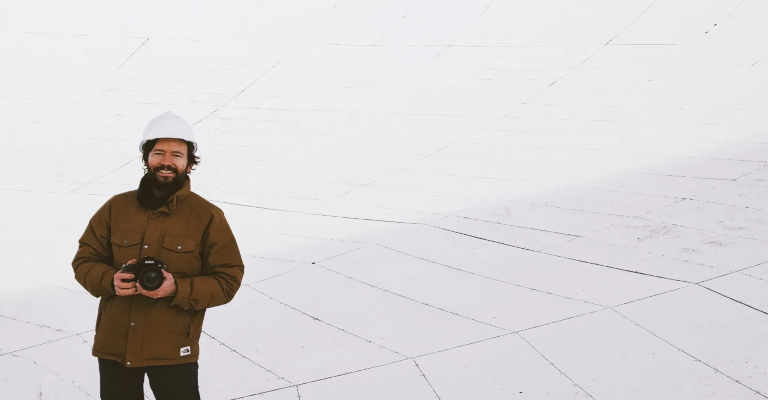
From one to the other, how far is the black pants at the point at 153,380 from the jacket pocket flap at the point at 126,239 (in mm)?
465

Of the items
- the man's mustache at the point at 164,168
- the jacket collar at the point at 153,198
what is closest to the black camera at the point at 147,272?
the jacket collar at the point at 153,198

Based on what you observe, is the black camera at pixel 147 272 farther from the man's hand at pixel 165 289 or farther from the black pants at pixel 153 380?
the black pants at pixel 153 380

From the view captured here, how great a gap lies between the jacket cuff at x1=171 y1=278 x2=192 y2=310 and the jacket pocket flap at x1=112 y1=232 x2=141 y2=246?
26 cm

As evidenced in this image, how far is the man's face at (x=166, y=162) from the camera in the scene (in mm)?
3445

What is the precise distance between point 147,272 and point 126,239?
12.5 inches

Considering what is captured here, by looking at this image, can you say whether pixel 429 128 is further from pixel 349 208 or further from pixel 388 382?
pixel 388 382

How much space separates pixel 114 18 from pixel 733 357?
13.7 metres

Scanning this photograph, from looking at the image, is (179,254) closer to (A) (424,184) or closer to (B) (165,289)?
(B) (165,289)

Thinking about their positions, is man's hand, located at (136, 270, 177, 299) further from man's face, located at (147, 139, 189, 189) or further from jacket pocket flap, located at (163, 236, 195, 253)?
man's face, located at (147, 139, 189, 189)

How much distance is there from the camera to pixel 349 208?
30.0 feet

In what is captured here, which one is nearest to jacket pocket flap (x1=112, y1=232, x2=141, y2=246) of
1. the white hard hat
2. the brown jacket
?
the brown jacket

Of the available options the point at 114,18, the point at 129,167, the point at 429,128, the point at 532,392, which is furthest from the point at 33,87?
the point at 532,392

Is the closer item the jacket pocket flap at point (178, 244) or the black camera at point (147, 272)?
the black camera at point (147, 272)

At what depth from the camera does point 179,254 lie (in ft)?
11.4
